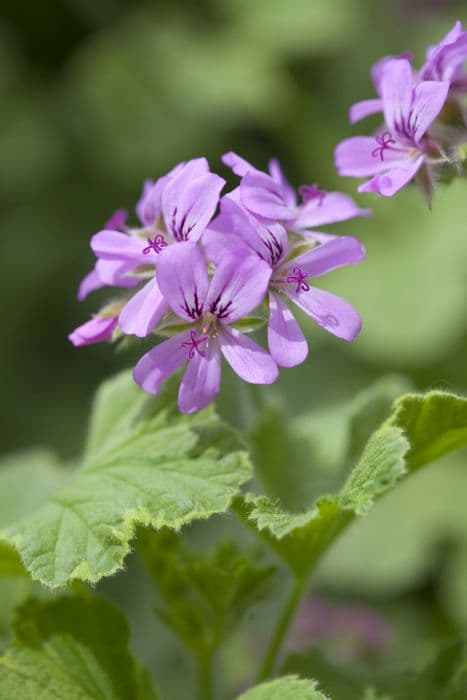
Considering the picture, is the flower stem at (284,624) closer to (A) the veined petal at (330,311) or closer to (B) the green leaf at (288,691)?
(B) the green leaf at (288,691)

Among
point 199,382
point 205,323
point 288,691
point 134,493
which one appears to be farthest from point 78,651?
point 205,323

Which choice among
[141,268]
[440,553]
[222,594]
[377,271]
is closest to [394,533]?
[440,553]

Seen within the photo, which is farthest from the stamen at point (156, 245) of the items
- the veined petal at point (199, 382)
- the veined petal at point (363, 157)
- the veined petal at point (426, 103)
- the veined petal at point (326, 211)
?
the veined petal at point (426, 103)

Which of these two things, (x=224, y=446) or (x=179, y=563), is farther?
(x=179, y=563)

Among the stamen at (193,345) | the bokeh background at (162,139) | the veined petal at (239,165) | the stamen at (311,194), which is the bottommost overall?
the bokeh background at (162,139)

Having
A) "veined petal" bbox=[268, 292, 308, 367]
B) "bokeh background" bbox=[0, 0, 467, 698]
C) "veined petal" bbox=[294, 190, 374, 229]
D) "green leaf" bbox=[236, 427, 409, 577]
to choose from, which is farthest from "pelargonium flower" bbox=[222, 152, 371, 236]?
"bokeh background" bbox=[0, 0, 467, 698]

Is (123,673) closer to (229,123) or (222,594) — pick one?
(222,594)
